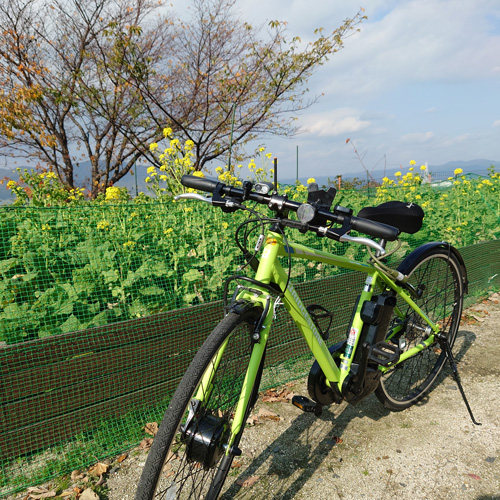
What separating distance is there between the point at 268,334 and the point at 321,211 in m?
0.67

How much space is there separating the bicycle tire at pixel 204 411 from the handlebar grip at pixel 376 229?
53 cm

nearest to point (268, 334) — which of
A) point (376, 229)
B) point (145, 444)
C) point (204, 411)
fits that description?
point (204, 411)

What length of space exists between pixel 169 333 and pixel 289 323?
1115 millimetres

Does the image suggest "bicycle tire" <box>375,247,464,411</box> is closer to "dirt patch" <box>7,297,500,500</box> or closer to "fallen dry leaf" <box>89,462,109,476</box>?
"dirt patch" <box>7,297,500,500</box>

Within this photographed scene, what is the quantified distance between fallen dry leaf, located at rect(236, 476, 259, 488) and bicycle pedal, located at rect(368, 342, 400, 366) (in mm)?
927

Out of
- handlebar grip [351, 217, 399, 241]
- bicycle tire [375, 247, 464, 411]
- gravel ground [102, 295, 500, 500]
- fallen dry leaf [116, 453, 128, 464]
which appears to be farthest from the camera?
bicycle tire [375, 247, 464, 411]

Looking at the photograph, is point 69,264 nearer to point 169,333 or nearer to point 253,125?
point 169,333

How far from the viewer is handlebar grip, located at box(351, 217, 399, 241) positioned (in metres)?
1.58

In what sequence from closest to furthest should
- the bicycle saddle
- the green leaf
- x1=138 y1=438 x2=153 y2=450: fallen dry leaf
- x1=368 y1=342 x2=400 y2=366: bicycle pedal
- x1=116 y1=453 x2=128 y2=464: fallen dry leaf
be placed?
the bicycle saddle, x1=368 y1=342 x2=400 y2=366: bicycle pedal, x1=116 y1=453 x2=128 y2=464: fallen dry leaf, x1=138 y1=438 x2=153 y2=450: fallen dry leaf, the green leaf

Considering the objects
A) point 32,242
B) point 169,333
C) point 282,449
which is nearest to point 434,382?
point 282,449

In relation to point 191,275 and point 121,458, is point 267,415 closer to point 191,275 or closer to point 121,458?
point 121,458

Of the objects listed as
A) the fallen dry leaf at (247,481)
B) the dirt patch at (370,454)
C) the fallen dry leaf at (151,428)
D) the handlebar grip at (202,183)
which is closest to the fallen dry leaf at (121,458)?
the dirt patch at (370,454)

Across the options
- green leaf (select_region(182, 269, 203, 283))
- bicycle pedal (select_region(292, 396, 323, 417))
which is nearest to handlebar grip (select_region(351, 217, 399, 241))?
bicycle pedal (select_region(292, 396, 323, 417))

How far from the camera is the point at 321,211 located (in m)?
1.69
